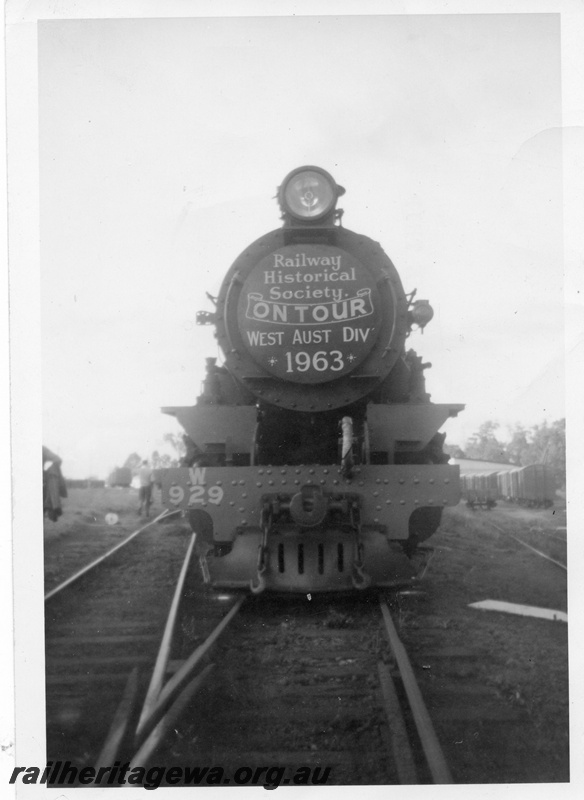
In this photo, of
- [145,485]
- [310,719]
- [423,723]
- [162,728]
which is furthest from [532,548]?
[145,485]

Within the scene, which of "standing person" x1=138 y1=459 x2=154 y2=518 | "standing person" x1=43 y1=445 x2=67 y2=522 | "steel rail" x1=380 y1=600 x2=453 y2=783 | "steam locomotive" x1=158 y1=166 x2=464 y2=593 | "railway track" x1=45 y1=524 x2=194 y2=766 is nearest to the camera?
"steel rail" x1=380 y1=600 x2=453 y2=783

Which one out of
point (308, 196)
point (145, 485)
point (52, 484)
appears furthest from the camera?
point (145, 485)

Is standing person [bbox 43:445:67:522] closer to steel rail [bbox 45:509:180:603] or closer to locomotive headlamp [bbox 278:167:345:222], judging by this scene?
steel rail [bbox 45:509:180:603]

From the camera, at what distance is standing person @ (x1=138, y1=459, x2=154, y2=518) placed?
25.1 ft

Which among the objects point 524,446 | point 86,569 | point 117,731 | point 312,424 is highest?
point 312,424

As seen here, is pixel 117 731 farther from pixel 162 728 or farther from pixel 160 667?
pixel 160 667

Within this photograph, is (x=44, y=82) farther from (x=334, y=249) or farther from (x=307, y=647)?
(x=307, y=647)

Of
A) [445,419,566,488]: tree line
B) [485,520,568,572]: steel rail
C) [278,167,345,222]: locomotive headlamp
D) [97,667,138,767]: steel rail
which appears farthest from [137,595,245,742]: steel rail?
[278,167,345,222]: locomotive headlamp

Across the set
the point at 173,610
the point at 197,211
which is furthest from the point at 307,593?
the point at 197,211

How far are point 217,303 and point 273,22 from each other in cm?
177

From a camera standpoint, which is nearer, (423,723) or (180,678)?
(423,723)

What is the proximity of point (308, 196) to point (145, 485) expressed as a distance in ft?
17.1

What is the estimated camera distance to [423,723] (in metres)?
2.76

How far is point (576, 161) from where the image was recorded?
3.76 metres
